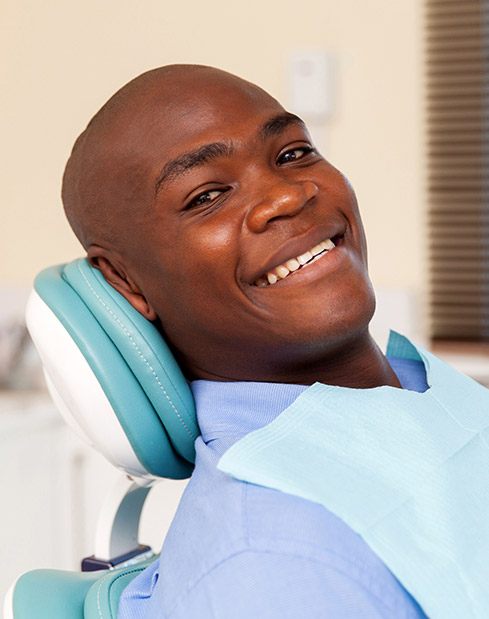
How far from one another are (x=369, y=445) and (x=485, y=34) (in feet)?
5.62

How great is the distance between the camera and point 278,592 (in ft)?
2.98

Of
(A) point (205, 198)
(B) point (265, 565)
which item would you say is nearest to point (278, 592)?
(B) point (265, 565)

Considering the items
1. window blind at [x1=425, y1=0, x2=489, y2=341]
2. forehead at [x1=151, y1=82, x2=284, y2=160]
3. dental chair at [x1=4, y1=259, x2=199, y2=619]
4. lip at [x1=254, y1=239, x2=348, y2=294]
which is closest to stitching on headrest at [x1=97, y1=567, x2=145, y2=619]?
dental chair at [x1=4, y1=259, x2=199, y2=619]

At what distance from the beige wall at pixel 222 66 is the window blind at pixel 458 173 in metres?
0.09

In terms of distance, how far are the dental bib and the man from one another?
2.3 inches

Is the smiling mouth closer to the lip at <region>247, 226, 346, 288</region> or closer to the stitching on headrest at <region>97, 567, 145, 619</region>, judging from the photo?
the lip at <region>247, 226, 346, 288</region>

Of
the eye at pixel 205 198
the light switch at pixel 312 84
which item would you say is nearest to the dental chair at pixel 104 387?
the eye at pixel 205 198

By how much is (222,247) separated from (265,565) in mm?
355

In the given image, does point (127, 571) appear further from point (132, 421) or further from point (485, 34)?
point (485, 34)

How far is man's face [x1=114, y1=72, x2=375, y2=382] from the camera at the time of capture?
1128mm

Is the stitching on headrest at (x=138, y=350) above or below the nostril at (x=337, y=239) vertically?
below

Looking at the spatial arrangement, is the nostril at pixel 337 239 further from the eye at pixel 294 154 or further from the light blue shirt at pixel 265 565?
the light blue shirt at pixel 265 565

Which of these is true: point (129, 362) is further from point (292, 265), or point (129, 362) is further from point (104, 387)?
point (292, 265)

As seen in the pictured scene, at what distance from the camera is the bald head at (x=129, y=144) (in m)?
1.17
